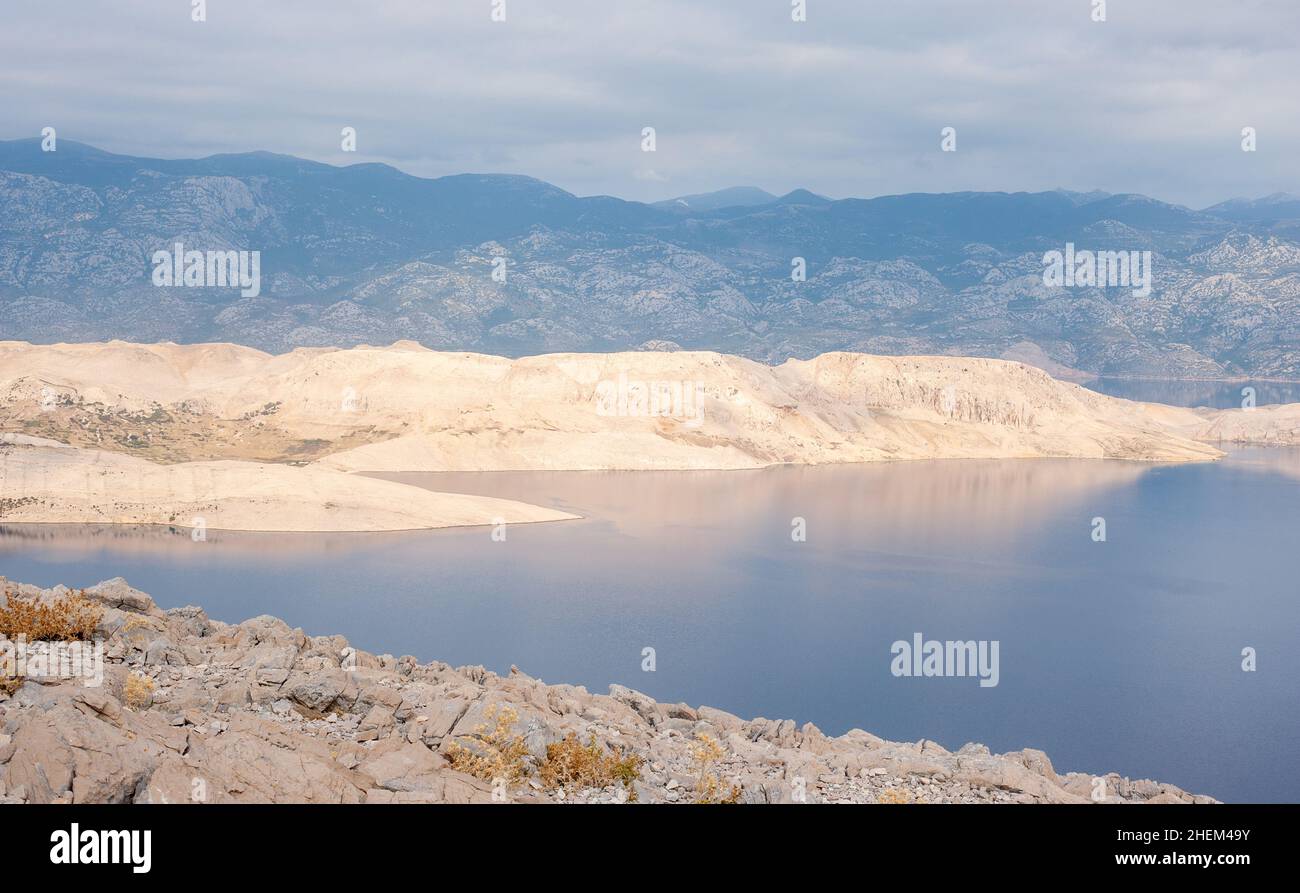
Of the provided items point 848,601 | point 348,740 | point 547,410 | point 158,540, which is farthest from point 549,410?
point 348,740

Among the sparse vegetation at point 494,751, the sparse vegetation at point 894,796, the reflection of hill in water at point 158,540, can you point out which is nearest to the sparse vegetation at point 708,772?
the sparse vegetation at point 894,796

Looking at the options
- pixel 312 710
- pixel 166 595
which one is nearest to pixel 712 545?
pixel 166 595

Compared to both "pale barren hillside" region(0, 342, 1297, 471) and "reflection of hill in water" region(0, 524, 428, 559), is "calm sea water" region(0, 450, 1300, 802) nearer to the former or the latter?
"reflection of hill in water" region(0, 524, 428, 559)

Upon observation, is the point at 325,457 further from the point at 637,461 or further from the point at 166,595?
the point at 166,595

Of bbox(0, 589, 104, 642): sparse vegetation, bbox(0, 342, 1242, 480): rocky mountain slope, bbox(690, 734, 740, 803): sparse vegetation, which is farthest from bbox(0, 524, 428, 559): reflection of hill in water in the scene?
bbox(690, 734, 740, 803): sparse vegetation

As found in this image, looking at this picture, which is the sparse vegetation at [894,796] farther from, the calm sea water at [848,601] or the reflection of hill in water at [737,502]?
the reflection of hill in water at [737,502]
